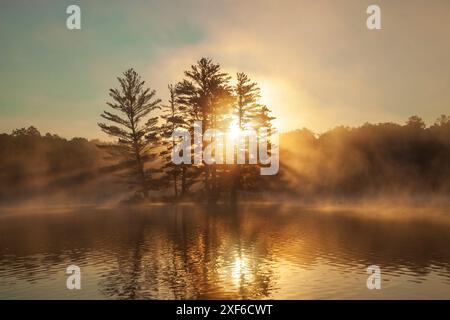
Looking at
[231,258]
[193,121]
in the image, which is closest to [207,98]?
[193,121]

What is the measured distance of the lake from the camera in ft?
54.1

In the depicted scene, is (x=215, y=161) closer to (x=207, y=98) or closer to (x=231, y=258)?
(x=207, y=98)

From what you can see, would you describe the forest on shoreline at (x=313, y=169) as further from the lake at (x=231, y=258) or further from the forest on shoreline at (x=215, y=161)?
the lake at (x=231, y=258)

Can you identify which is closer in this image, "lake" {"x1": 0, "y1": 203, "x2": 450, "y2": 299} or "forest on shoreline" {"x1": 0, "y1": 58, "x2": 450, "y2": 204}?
"lake" {"x1": 0, "y1": 203, "x2": 450, "y2": 299}

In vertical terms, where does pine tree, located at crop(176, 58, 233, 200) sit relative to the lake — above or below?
above

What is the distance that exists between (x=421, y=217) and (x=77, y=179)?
180 feet

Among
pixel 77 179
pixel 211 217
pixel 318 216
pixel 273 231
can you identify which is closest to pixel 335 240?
pixel 273 231

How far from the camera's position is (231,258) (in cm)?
2245

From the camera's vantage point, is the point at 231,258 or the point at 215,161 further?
the point at 215,161

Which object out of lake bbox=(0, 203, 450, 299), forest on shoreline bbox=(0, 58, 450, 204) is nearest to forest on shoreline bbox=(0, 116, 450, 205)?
forest on shoreline bbox=(0, 58, 450, 204)

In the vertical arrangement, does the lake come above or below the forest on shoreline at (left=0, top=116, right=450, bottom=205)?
below

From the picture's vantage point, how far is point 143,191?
59875mm

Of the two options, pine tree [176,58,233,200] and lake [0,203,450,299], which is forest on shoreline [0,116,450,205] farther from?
lake [0,203,450,299]
